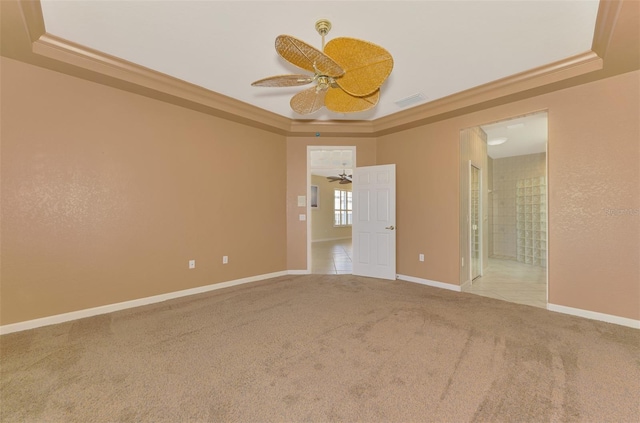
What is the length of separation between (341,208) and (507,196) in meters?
6.30

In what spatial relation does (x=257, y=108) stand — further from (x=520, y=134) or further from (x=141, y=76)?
(x=520, y=134)

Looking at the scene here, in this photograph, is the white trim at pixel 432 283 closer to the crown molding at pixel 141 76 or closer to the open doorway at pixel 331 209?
the open doorway at pixel 331 209

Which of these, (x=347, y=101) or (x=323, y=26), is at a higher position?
(x=323, y=26)

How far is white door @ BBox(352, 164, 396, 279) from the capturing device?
189 inches

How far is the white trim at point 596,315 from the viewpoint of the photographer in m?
2.80

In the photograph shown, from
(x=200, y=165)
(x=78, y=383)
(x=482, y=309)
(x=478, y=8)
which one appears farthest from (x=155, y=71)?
(x=482, y=309)

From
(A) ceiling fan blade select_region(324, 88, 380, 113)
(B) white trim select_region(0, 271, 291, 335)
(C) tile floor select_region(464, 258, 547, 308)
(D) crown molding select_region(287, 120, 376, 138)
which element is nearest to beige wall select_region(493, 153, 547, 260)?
(C) tile floor select_region(464, 258, 547, 308)

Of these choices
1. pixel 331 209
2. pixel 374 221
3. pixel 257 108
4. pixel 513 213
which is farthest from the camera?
pixel 331 209

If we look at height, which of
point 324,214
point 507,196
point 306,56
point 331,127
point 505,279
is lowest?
point 505,279

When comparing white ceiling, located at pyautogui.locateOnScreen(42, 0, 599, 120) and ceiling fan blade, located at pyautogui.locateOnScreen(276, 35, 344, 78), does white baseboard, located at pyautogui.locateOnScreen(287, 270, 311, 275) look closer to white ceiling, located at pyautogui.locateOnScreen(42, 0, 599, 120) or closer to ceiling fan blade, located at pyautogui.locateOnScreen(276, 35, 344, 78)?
white ceiling, located at pyautogui.locateOnScreen(42, 0, 599, 120)

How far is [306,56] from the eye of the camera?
1933 mm

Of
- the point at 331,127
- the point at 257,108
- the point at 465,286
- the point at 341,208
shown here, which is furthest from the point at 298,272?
the point at 341,208

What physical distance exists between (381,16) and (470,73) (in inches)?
59.9

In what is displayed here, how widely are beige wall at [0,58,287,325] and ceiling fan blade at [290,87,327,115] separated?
1.91 m
